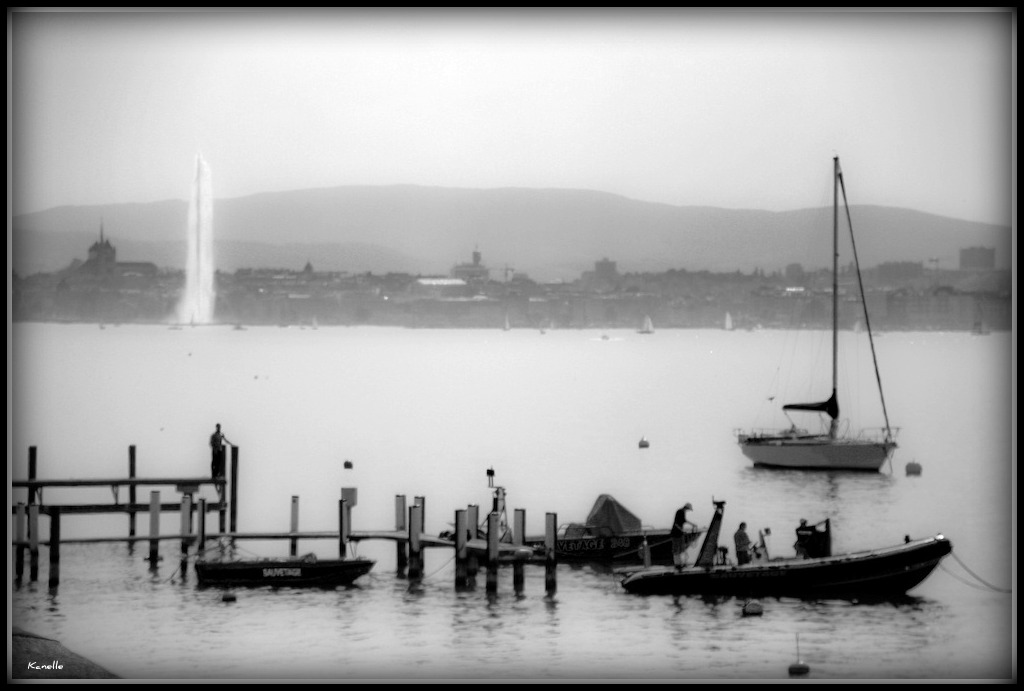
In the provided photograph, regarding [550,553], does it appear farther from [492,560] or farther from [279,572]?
[279,572]

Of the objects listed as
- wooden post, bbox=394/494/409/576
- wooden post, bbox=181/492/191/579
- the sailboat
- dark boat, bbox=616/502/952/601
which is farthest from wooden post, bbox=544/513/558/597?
the sailboat

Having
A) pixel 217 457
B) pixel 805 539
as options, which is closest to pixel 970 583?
pixel 805 539

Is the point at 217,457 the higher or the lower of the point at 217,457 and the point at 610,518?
the higher

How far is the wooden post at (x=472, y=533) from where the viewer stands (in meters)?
23.2

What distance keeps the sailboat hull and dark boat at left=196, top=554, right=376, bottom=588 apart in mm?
22588

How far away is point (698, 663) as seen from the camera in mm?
19016

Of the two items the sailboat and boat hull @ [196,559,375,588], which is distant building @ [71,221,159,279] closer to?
the sailboat

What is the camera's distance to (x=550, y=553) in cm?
2197

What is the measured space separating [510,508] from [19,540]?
51.1 ft

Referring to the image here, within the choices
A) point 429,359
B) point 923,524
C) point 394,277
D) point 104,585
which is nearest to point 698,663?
point 104,585

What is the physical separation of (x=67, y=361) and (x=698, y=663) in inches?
4516

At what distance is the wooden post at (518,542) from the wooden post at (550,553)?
1.45 feet

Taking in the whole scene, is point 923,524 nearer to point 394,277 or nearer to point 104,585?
point 104,585

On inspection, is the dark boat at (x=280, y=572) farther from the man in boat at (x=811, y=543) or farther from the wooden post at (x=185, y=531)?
the man in boat at (x=811, y=543)
